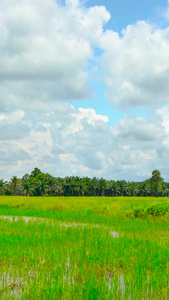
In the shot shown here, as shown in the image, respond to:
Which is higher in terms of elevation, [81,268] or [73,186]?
[73,186]

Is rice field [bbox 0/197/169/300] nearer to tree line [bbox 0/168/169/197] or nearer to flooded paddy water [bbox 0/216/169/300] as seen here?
flooded paddy water [bbox 0/216/169/300]

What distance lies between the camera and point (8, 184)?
66625 mm

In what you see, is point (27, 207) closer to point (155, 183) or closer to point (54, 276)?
point (54, 276)

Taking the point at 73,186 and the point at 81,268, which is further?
the point at 73,186

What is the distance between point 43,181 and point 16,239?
60.7m

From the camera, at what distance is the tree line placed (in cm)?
6494

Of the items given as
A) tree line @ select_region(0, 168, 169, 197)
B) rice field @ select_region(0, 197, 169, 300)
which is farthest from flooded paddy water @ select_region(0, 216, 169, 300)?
tree line @ select_region(0, 168, 169, 197)

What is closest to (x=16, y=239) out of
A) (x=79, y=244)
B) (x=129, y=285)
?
(x=79, y=244)

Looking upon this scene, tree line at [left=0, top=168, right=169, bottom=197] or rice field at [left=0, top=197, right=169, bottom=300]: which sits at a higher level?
tree line at [left=0, top=168, right=169, bottom=197]

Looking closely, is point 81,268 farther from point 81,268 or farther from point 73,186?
point 73,186

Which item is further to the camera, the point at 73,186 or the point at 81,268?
the point at 73,186

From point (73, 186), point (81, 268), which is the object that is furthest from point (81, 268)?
point (73, 186)

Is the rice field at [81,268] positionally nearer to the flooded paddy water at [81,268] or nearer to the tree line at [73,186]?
the flooded paddy water at [81,268]

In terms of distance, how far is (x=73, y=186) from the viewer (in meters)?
73.7
